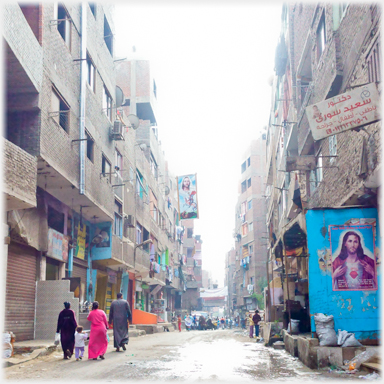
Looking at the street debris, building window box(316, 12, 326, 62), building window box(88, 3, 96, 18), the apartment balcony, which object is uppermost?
building window box(88, 3, 96, 18)

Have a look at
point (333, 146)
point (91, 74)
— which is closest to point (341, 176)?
point (333, 146)

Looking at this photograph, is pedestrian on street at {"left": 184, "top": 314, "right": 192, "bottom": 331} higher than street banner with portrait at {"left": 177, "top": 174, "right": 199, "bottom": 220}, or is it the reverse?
street banner with portrait at {"left": 177, "top": 174, "right": 199, "bottom": 220}

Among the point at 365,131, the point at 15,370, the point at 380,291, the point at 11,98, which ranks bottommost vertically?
the point at 15,370

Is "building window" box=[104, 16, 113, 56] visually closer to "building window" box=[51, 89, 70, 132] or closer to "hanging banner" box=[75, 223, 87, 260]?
"building window" box=[51, 89, 70, 132]

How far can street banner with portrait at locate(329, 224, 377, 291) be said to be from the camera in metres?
9.46

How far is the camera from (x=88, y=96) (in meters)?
18.2

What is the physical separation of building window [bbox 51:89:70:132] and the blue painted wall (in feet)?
26.6

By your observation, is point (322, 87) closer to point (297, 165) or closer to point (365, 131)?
point (297, 165)

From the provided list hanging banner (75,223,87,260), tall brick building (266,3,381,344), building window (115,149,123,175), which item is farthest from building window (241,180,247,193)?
tall brick building (266,3,381,344)

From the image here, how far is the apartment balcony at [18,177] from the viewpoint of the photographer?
35.4 ft

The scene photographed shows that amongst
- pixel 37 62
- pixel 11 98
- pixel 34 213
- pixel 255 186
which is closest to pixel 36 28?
pixel 37 62

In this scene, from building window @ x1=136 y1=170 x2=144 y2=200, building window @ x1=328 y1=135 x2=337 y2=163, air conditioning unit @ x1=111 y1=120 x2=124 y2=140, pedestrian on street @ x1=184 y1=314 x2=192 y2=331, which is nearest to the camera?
building window @ x1=328 y1=135 x2=337 y2=163

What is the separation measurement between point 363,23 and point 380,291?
5.13 metres

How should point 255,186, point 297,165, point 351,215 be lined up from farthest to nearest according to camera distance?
1. point 255,186
2. point 297,165
3. point 351,215
